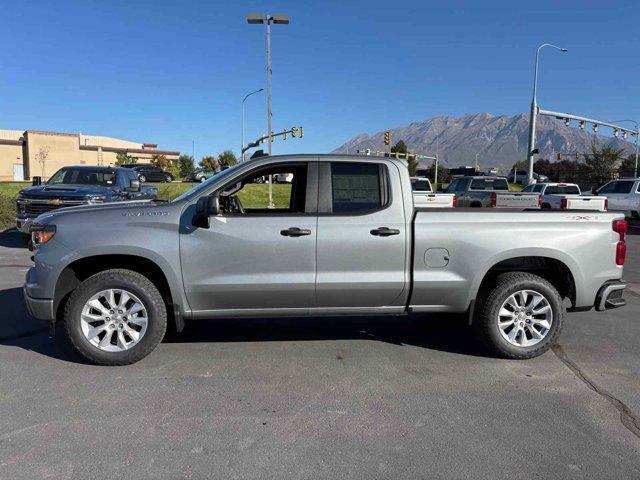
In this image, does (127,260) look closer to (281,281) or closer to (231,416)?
(281,281)

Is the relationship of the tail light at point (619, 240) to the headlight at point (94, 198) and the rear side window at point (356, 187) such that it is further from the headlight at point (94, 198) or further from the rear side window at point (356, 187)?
the headlight at point (94, 198)

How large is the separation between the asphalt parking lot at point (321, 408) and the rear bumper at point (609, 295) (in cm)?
53

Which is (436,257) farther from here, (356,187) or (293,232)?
(293,232)

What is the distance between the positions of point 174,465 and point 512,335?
328 centimetres

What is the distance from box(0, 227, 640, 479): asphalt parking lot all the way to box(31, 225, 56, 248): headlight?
112 centimetres

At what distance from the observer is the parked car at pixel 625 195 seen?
1847 cm

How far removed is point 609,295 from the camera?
4973mm

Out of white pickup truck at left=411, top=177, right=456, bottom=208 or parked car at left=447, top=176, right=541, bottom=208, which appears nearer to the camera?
white pickup truck at left=411, top=177, right=456, bottom=208

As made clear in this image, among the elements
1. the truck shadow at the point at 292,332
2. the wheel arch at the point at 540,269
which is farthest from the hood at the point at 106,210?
the wheel arch at the point at 540,269

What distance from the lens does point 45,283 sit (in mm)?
4570

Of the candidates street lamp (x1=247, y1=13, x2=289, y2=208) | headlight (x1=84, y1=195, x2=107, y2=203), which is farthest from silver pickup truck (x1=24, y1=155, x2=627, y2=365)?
street lamp (x1=247, y1=13, x2=289, y2=208)

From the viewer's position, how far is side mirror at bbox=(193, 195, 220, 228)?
14.4 ft

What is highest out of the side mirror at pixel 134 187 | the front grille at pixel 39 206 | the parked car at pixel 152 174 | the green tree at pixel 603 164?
the green tree at pixel 603 164

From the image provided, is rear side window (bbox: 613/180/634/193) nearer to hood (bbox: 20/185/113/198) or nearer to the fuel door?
the fuel door
